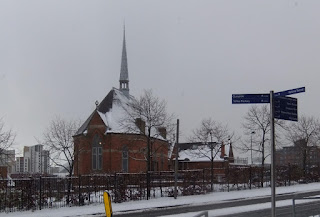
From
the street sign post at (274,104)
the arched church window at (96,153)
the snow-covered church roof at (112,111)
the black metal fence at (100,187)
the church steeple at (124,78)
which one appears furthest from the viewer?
the church steeple at (124,78)

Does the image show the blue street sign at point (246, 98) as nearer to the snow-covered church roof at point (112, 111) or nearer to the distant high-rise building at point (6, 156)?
the distant high-rise building at point (6, 156)

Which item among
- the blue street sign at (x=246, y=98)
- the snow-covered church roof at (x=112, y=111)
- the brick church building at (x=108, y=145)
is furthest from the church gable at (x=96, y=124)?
the blue street sign at (x=246, y=98)

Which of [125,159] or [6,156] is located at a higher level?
[6,156]

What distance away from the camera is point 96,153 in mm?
54969

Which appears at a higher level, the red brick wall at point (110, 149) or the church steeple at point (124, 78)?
the church steeple at point (124, 78)

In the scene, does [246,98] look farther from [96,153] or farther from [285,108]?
[96,153]

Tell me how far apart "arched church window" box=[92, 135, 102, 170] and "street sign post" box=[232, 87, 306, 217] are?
4764cm

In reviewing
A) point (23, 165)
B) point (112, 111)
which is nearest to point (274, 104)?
point (112, 111)

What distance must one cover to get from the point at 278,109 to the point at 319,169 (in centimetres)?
4682

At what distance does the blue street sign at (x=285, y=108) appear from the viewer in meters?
7.61

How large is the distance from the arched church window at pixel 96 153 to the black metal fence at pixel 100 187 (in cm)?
2144

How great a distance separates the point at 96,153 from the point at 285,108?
4878 centimetres

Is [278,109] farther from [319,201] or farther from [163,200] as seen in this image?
[163,200]

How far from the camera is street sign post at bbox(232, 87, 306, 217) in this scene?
752 cm
